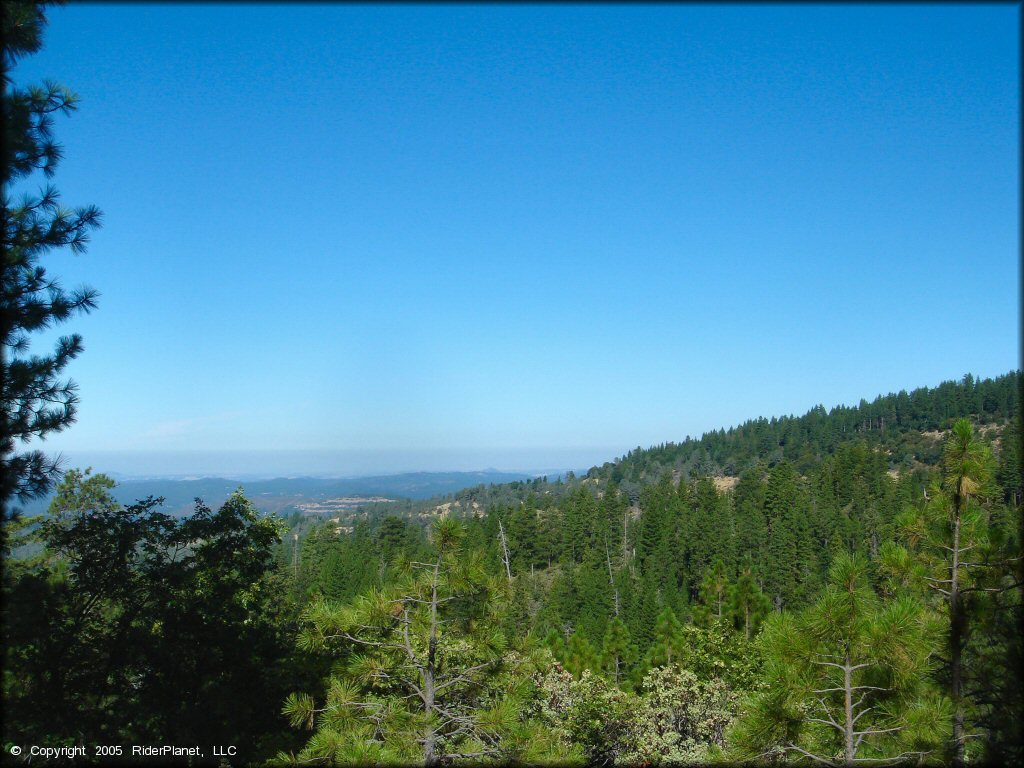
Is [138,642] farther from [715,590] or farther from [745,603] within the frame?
[715,590]

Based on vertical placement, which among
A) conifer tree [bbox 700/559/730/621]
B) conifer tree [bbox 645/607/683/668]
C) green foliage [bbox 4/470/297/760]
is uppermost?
green foliage [bbox 4/470/297/760]

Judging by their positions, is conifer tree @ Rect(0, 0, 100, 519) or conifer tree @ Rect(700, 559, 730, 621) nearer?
conifer tree @ Rect(0, 0, 100, 519)

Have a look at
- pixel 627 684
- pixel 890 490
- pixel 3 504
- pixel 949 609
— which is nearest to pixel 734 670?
pixel 949 609

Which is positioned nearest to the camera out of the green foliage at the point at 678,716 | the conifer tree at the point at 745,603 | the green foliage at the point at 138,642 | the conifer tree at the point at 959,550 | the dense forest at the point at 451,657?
the dense forest at the point at 451,657

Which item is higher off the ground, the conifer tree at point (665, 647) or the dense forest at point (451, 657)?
the dense forest at point (451, 657)

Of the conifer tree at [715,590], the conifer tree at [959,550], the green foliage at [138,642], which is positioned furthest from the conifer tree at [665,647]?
the green foliage at [138,642]

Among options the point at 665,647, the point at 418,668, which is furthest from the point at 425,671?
the point at 665,647

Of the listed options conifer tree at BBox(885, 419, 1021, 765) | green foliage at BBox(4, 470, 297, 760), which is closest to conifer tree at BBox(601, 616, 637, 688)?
green foliage at BBox(4, 470, 297, 760)

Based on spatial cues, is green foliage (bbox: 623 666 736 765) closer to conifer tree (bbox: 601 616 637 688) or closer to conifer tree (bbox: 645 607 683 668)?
conifer tree (bbox: 645 607 683 668)

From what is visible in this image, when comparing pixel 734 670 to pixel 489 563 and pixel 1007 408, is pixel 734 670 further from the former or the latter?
pixel 1007 408

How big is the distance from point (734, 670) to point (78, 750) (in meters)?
15.5

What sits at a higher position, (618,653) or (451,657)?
(451,657)

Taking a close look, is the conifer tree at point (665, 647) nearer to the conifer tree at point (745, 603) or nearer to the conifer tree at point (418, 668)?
the conifer tree at point (745, 603)

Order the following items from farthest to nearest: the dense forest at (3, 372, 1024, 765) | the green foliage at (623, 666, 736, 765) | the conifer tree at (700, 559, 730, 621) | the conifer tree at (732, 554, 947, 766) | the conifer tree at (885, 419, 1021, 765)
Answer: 1. the conifer tree at (700, 559, 730, 621)
2. the green foliage at (623, 666, 736, 765)
3. the conifer tree at (885, 419, 1021, 765)
4. the dense forest at (3, 372, 1024, 765)
5. the conifer tree at (732, 554, 947, 766)
